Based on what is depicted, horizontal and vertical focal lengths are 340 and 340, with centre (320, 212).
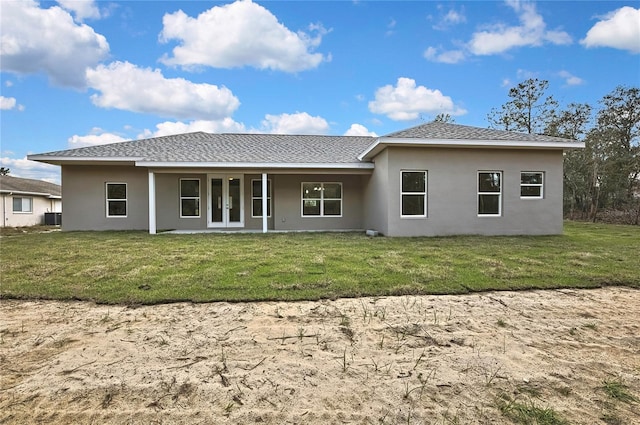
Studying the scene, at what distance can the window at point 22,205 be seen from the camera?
71.2ft

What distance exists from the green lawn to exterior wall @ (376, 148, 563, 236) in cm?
Answer: 186

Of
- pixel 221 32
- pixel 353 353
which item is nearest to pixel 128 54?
pixel 221 32

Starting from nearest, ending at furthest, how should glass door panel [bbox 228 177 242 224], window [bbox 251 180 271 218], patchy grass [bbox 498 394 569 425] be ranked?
1. patchy grass [bbox 498 394 569 425]
2. glass door panel [bbox 228 177 242 224]
3. window [bbox 251 180 271 218]

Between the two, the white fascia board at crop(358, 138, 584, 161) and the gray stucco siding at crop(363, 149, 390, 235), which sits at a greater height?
the white fascia board at crop(358, 138, 584, 161)

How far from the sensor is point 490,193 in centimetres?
1134

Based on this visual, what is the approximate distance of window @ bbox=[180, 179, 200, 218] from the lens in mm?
13516

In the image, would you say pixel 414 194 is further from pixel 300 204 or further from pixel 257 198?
pixel 257 198

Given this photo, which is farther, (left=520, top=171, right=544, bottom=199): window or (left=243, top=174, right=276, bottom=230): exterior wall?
(left=243, top=174, right=276, bottom=230): exterior wall

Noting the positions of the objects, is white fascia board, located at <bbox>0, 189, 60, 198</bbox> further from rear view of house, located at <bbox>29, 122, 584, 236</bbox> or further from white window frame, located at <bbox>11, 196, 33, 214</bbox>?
rear view of house, located at <bbox>29, 122, 584, 236</bbox>

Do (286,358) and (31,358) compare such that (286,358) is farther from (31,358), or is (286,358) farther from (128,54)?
(128,54)

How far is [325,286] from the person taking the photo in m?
4.93

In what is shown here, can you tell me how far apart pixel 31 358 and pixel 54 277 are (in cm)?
320

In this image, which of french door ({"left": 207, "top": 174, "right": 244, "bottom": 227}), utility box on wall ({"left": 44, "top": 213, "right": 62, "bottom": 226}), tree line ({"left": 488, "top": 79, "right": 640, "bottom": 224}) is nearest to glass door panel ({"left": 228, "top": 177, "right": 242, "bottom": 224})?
french door ({"left": 207, "top": 174, "right": 244, "bottom": 227})

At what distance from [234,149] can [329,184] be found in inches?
165
